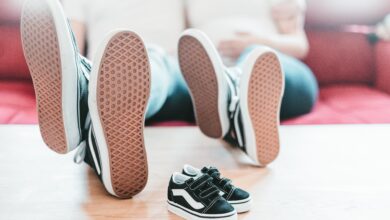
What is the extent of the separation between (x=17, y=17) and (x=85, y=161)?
93 cm

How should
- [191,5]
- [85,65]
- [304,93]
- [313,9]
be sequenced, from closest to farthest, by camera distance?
[85,65]
[304,93]
[191,5]
[313,9]

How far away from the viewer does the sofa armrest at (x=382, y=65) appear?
65.2 inches

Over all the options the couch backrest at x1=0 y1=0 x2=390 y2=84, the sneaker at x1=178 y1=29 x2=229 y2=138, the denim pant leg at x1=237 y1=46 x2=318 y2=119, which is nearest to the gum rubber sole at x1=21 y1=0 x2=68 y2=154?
the sneaker at x1=178 y1=29 x2=229 y2=138

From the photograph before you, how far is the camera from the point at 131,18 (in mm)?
1581

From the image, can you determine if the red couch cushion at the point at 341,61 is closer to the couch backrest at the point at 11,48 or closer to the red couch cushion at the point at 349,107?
the red couch cushion at the point at 349,107

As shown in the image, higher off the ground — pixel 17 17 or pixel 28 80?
pixel 17 17

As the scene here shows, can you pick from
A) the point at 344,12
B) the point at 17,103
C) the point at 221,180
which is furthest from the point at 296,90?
the point at 17,103

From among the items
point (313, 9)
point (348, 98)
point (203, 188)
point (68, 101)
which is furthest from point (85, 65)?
point (313, 9)

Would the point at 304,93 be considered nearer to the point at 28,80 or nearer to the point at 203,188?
the point at 203,188

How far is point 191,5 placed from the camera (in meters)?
1.67

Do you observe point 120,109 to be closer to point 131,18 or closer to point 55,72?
point 55,72

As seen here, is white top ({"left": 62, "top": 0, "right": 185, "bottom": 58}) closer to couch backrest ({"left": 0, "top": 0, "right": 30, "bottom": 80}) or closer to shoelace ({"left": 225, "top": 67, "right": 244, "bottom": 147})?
couch backrest ({"left": 0, "top": 0, "right": 30, "bottom": 80})

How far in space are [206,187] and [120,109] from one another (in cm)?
20

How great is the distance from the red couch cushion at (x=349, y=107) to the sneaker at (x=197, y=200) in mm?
597
